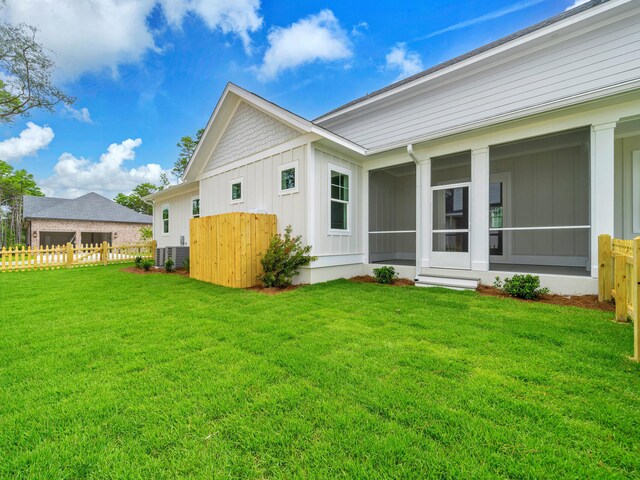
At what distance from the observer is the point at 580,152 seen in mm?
7203

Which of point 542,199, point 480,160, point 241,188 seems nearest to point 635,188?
point 542,199

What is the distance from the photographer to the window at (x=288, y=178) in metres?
7.00

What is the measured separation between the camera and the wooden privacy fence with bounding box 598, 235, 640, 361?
2709 mm

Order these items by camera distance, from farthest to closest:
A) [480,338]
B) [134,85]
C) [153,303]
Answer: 1. [134,85]
2. [153,303]
3. [480,338]

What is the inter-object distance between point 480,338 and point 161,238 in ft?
50.9

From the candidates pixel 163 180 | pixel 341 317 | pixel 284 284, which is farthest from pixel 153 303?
pixel 163 180

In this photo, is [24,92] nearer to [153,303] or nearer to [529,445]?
[153,303]

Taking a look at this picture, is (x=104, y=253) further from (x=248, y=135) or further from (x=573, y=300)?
(x=573, y=300)

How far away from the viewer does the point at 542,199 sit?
7.73 m

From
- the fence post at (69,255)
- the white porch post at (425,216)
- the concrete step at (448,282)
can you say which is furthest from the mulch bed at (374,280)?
the fence post at (69,255)

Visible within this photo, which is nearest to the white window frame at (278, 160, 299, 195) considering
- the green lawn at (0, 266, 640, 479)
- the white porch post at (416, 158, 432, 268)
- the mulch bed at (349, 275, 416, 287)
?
the mulch bed at (349, 275, 416, 287)

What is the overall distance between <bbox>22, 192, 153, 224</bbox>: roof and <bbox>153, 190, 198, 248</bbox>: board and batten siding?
15.3 metres

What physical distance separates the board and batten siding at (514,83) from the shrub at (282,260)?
3652mm

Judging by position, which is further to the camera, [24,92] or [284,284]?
[24,92]
